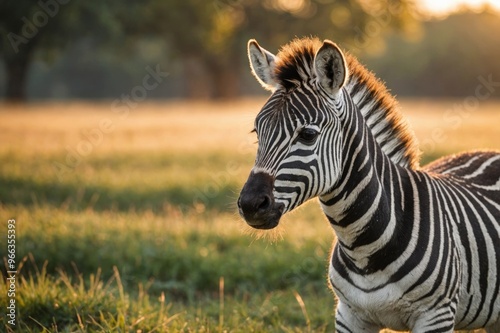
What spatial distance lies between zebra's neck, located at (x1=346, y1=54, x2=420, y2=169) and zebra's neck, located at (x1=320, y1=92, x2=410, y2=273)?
1.04ft

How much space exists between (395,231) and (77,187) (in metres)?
9.64

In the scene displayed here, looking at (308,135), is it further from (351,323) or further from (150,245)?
(150,245)

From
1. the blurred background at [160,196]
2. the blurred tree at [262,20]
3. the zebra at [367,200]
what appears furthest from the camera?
the blurred tree at [262,20]

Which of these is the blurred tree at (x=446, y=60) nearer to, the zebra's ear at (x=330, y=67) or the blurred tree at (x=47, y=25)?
the blurred tree at (x=47, y=25)

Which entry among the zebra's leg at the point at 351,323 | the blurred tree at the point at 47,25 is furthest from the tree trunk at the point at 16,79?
the zebra's leg at the point at 351,323

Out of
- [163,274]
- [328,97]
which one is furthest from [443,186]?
[163,274]

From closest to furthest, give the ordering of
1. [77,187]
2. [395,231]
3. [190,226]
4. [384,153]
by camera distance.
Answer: [395,231], [384,153], [190,226], [77,187]

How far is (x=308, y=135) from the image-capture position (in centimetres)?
368

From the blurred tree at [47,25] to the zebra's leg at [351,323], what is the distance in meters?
20.0

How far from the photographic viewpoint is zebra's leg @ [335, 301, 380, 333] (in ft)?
13.5

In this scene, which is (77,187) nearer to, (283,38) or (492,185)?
(492,185)

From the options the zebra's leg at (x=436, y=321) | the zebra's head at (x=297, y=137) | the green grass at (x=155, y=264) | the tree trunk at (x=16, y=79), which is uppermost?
the tree trunk at (x=16, y=79)

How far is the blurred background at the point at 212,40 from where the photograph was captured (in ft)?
90.9

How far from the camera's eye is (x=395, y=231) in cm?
396
